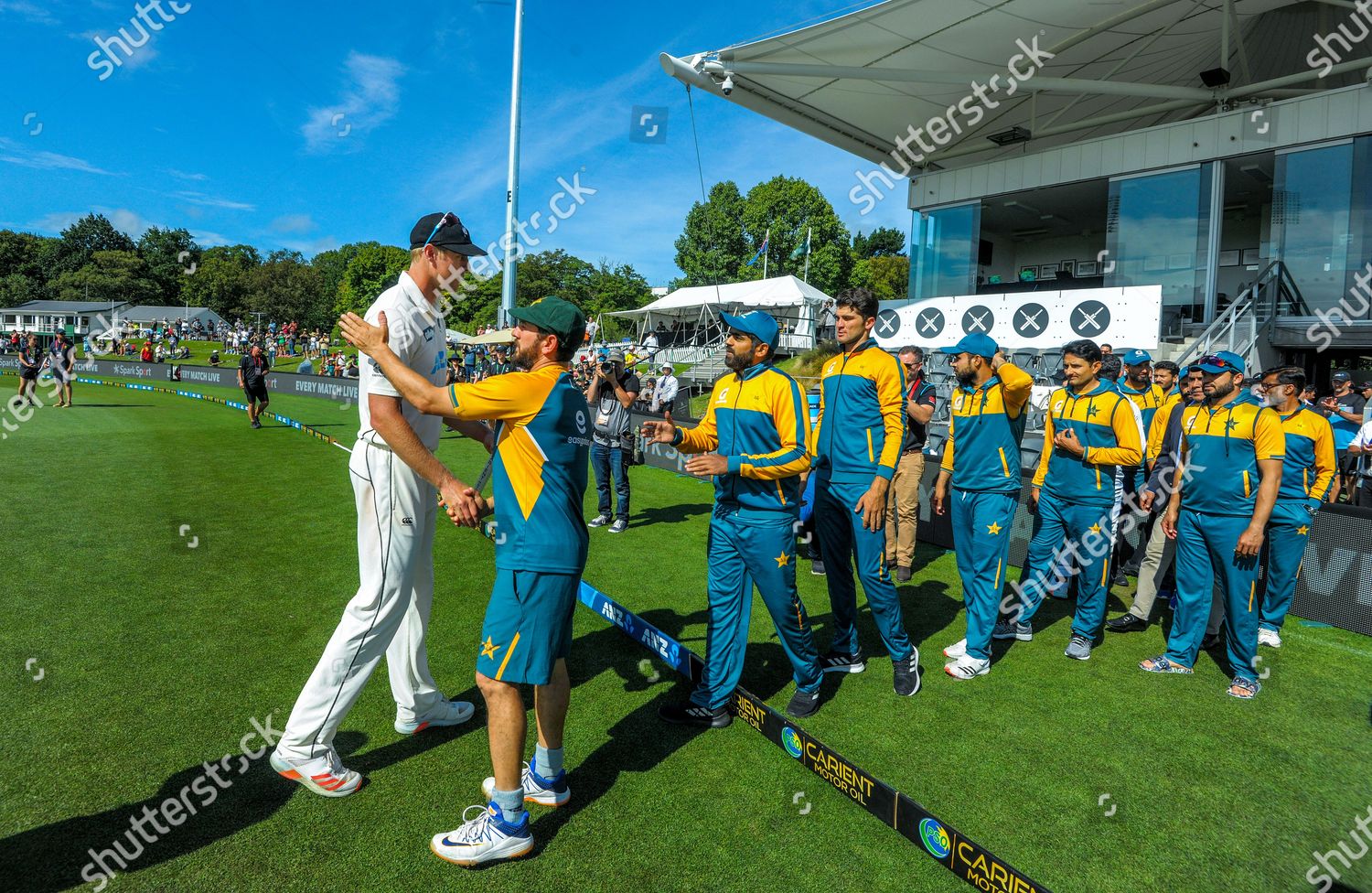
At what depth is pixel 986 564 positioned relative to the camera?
15.6 ft

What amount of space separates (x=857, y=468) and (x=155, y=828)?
388 cm

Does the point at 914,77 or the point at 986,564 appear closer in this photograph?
the point at 986,564

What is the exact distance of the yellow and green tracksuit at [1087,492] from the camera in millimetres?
5012

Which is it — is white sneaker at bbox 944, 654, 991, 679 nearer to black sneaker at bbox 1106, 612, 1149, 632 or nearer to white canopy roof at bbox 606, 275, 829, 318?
black sneaker at bbox 1106, 612, 1149, 632

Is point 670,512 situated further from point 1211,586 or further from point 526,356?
point 526,356

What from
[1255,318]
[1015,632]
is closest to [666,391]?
[1015,632]

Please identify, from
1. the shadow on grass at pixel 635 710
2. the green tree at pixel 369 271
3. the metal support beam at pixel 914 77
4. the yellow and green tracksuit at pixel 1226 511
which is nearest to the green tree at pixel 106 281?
the green tree at pixel 369 271

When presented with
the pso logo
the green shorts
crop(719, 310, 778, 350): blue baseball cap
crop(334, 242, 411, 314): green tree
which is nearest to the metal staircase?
crop(719, 310, 778, 350): blue baseball cap

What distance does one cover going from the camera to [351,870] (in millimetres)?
2641

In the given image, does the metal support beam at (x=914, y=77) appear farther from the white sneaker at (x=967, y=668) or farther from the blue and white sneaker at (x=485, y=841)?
the blue and white sneaker at (x=485, y=841)

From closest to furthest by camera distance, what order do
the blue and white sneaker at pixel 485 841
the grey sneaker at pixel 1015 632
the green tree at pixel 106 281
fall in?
the blue and white sneaker at pixel 485 841 < the grey sneaker at pixel 1015 632 < the green tree at pixel 106 281

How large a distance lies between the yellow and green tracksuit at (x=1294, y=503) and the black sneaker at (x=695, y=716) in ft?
15.1

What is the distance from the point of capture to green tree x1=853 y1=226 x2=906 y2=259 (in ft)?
308

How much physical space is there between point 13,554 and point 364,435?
17.9 ft
